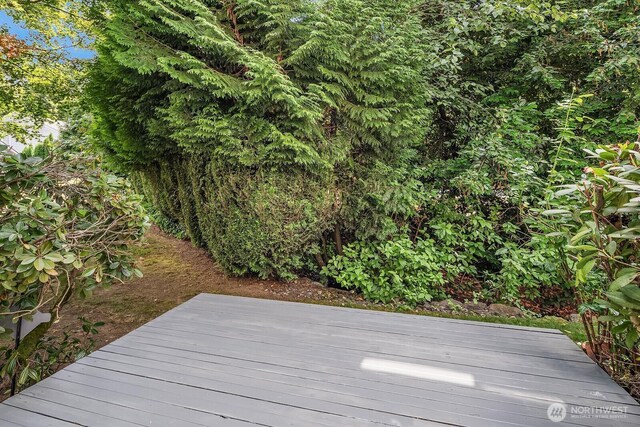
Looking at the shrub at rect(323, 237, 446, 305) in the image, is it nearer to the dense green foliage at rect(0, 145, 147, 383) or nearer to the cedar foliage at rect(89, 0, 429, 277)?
the cedar foliage at rect(89, 0, 429, 277)

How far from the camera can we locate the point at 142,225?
1.94 m

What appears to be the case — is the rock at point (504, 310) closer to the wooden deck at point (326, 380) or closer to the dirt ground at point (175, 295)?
the dirt ground at point (175, 295)

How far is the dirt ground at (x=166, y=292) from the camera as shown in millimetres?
2877

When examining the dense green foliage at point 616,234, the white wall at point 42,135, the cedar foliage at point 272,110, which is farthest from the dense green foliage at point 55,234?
the white wall at point 42,135

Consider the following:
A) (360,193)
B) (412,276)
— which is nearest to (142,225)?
(360,193)

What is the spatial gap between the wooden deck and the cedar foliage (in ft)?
5.27

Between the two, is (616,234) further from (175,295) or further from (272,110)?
(175,295)

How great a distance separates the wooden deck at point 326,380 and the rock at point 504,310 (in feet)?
A: 5.36

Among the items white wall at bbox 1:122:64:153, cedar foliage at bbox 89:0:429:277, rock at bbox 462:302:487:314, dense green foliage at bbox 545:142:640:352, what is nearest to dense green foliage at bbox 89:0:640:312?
cedar foliage at bbox 89:0:429:277

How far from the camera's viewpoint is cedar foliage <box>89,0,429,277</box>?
2.86 metres

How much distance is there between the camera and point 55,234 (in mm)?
1446

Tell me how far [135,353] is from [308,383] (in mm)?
942

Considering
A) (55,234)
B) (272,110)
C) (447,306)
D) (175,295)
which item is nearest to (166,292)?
(175,295)

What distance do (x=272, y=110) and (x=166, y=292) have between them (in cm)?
233
